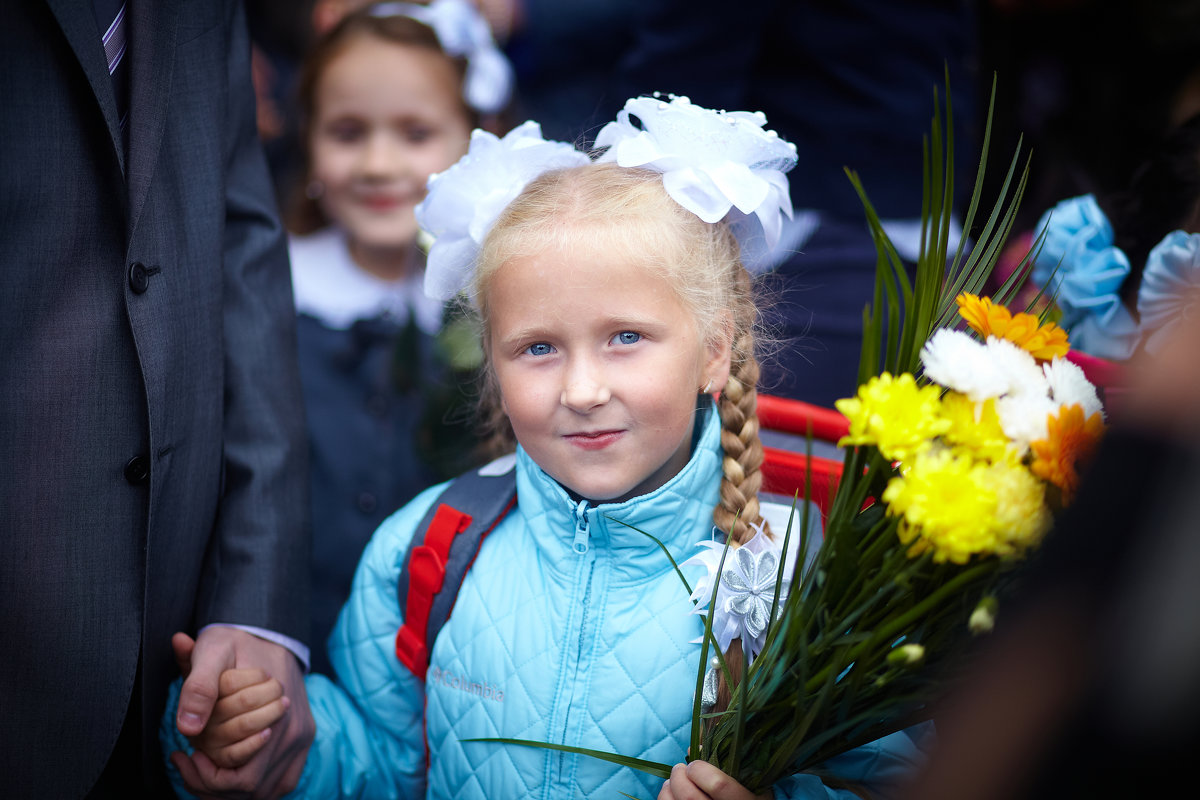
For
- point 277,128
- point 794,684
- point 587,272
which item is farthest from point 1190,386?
point 277,128

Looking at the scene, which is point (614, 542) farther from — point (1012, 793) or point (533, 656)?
point (1012, 793)

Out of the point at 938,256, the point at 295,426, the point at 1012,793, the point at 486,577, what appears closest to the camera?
the point at 1012,793

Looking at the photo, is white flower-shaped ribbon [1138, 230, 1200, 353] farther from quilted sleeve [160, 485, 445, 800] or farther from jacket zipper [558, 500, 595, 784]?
quilted sleeve [160, 485, 445, 800]

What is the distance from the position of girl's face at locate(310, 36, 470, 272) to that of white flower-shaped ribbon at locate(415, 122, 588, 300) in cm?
119

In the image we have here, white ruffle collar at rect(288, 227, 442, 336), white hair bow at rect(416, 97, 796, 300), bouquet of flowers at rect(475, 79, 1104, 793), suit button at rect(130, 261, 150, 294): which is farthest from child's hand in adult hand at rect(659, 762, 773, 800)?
white ruffle collar at rect(288, 227, 442, 336)

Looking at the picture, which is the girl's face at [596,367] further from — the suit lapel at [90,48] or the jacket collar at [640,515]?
the suit lapel at [90,48]

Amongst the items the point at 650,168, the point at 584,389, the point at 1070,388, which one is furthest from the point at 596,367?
the point at 1070,388

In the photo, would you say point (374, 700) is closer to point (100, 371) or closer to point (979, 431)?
point (100, 371)

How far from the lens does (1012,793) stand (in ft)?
2.76

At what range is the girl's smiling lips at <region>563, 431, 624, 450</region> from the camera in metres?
1.60

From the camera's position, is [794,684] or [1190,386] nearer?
[1190,386]

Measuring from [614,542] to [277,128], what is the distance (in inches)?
126

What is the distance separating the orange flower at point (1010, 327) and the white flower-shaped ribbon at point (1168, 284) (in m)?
0.46

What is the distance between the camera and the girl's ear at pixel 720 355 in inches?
67.8
